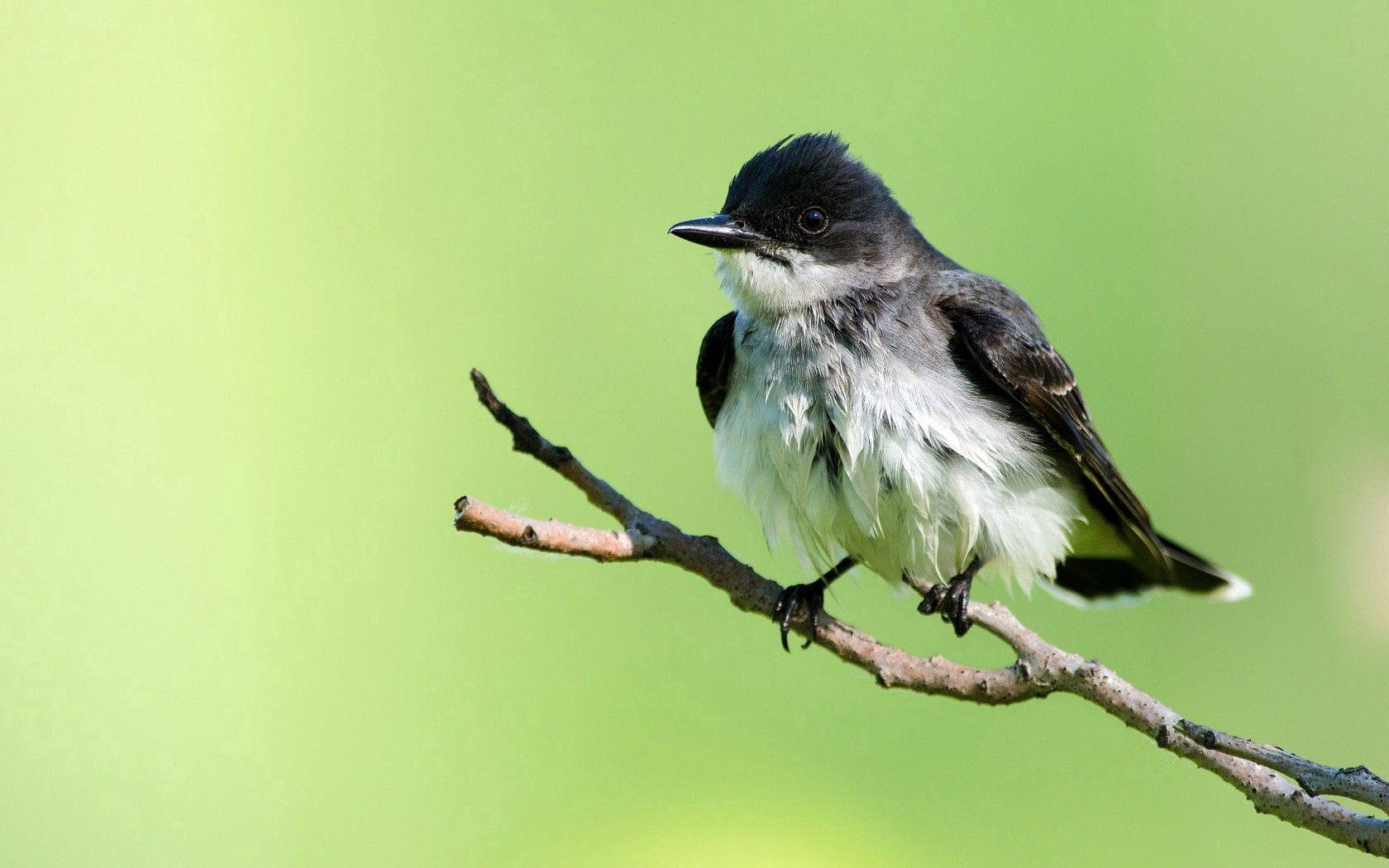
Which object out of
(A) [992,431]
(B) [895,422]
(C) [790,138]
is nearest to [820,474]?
(B) [895,422]

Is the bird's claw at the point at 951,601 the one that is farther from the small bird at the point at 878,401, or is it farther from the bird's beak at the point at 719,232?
the bird's beak at the point at 719,232

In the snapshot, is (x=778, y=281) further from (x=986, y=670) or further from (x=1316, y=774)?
(x=1316, y=774)

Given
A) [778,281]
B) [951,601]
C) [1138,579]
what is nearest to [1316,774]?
[951,601]

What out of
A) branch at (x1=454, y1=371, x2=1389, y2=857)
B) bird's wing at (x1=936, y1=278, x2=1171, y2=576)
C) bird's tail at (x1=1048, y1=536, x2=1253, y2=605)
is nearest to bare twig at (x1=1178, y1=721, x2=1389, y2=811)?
branch at (x1=454, y1=371, x2=1389, y2=857)

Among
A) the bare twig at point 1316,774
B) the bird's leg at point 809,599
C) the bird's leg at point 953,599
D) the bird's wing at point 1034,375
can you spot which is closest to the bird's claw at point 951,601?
the bird's leg at point 953,599

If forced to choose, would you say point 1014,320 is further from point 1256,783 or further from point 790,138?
point 1256,783

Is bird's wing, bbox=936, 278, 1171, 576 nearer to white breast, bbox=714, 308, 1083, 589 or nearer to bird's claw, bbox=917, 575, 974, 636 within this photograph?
white breast, bbox=714, 308, 1083, 589
